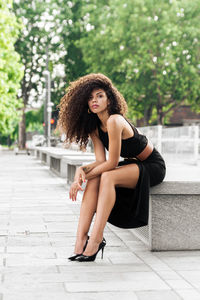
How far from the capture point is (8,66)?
89.5 ft

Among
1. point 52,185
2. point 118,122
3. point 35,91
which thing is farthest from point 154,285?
point 35,91

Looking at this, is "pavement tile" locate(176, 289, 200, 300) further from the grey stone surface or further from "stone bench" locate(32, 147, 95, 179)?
"stone bench" locate(32, 147, 95, 179)

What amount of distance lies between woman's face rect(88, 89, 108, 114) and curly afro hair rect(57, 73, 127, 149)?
0.04 metres

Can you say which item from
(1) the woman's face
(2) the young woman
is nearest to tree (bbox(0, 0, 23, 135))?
(2) the young woman

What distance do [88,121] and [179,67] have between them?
32.0 meters

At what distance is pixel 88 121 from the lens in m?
5.14

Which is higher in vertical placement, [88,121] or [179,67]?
[179,67]

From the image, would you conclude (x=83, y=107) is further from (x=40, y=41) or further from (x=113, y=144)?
(x=40, y=41)

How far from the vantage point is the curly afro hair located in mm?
4996

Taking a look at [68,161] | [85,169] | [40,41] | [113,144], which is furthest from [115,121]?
[40,41]

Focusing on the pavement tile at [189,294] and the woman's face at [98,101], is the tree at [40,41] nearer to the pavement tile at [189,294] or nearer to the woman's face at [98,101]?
the woman's face at [98,101]

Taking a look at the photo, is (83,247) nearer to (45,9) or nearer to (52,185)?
(52,185)

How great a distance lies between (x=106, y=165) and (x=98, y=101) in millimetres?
584

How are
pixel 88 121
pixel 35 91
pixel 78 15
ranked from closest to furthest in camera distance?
pixel 88 121 → pixel 78 15 → pixel 35 91
